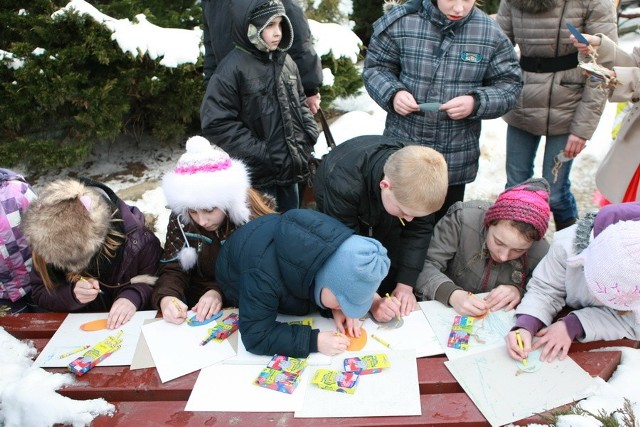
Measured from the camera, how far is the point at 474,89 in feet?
8.31

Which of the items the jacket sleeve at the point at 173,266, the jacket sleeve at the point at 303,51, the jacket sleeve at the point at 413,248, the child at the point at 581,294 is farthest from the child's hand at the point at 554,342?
the jacket sleeve at the point at 303,51

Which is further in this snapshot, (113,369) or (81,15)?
(81,15)

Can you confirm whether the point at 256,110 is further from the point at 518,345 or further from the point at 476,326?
the point at 518,345

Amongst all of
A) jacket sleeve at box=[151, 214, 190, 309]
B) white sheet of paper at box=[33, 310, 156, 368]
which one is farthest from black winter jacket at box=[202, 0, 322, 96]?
white sheet of paper at box=[33, 310, 156, 368]

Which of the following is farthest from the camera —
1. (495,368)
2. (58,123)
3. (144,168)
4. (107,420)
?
(144,168)

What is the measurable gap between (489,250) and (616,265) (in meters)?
0.74

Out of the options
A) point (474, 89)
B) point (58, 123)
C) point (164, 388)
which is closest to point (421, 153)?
point (474, 89)

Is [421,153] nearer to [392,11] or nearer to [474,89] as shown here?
[474,89]

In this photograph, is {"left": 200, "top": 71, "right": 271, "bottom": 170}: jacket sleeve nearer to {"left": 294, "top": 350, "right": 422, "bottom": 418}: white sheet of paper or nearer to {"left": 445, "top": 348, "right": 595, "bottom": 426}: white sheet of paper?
{"left": 294, "top": 350, "right": 422, "bottom": 418}: white sheet of paper

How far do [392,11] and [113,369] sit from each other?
6.60 feet

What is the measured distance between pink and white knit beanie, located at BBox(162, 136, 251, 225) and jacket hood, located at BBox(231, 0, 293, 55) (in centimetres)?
70

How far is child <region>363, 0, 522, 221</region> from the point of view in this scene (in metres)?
2.49

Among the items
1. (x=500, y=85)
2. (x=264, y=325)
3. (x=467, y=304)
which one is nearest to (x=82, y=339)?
(x=264, y=325)

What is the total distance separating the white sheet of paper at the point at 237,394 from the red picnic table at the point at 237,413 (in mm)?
24
